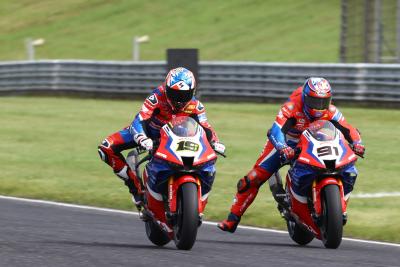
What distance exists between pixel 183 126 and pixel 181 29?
35.2 metres

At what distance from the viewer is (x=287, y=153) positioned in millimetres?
10047

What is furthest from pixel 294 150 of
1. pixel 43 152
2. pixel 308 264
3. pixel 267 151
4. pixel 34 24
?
pixel 34 24

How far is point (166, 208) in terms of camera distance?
390 inches

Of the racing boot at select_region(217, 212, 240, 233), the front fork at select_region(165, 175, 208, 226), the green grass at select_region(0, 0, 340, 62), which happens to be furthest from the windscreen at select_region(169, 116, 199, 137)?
the green grass at select_region(0, 0, 340, 62)

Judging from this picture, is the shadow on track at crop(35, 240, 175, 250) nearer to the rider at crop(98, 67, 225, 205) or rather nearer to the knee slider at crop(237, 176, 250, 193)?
the rider at crop(98, 67, 225, 205)

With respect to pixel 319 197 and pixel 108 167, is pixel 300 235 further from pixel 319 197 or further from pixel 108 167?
pixel 108 167

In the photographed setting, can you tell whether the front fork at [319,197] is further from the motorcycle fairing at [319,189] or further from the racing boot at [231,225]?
the racing boot at [231,225]

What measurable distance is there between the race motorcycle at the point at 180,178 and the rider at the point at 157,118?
0.27m

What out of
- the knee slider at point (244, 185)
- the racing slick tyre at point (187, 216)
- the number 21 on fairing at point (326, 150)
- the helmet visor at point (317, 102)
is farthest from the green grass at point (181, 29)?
the racing slick tyre at point (187, 216)

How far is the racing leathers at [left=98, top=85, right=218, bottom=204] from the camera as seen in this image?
10.3m

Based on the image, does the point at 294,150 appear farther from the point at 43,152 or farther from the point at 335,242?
the point at 43,152

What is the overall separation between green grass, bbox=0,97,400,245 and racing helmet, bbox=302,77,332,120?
5.64ft

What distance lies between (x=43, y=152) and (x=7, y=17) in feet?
108

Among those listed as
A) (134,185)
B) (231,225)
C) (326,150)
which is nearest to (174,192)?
(326,150)
